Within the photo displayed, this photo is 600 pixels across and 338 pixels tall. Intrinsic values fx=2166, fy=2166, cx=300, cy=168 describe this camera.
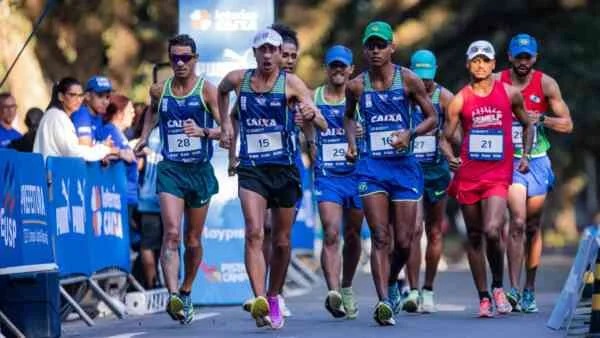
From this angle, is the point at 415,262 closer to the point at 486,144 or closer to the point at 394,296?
the point at 394,296

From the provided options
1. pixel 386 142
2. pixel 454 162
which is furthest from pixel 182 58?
pixel 454 162

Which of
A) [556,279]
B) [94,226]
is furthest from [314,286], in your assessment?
[94,226]

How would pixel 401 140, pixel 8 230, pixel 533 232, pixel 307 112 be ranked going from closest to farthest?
1. pixel 8 230
2. pixel 307 112
3. pixel 401 140
4. pixel 533 232

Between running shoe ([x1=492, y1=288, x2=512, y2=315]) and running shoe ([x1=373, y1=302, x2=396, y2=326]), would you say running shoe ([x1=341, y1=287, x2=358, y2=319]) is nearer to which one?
running shoe ([x1=492, y1=288, x2=512, y2=315])

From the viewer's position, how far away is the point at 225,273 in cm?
2078

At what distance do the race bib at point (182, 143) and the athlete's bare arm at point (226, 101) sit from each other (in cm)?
58

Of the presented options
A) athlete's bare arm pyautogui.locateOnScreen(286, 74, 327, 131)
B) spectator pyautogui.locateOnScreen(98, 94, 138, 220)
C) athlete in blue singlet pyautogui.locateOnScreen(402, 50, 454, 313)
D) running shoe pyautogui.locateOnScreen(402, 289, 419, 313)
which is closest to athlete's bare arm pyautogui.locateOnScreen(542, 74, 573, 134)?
athlete in blue singlet pyautogui.locateOnScreen(402, 50, 454, 313)

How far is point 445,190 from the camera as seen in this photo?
1842cm

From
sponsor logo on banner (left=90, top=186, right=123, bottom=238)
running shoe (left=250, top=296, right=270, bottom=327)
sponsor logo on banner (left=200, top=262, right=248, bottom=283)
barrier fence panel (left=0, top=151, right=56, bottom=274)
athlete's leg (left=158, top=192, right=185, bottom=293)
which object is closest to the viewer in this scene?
barrier fence panel (left=0, top=151, right=56, bottom=274)

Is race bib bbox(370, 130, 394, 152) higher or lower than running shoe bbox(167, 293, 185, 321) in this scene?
higher

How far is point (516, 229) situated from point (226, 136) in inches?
118

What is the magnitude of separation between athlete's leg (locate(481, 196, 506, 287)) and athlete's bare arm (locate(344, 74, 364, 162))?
1215 mm

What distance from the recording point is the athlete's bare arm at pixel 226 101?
638 inches

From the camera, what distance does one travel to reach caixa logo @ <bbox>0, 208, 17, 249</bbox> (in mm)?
14722
